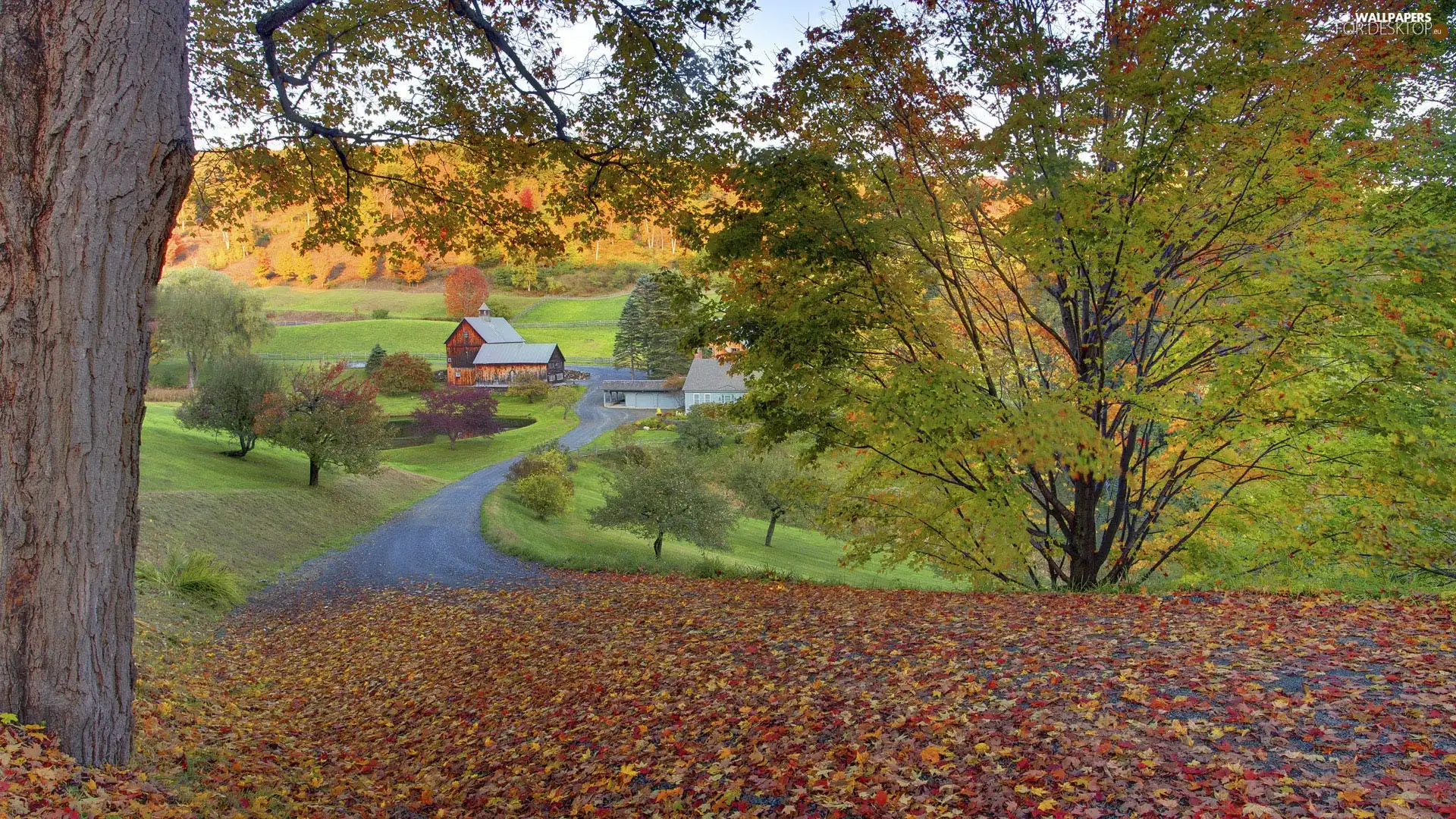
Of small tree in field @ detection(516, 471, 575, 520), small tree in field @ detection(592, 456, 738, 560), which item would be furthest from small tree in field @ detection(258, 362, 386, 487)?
small tree in field @ detection(592, 456, 738, 560)

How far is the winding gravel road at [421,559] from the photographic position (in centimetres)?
1586

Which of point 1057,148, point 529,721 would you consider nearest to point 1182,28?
point 1057,148

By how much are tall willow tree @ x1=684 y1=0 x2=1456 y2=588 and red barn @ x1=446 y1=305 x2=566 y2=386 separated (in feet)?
182

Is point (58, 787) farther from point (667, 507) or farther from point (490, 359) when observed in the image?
point (490, 359)

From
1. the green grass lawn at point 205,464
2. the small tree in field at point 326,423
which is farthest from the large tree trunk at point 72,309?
the small tree in field at point 326,423

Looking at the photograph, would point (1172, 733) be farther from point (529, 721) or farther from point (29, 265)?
point (29, 265)

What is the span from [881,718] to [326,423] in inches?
1077

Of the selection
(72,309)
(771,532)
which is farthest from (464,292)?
(72,309)

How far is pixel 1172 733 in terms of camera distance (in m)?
3.95

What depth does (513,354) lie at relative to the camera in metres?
63.3

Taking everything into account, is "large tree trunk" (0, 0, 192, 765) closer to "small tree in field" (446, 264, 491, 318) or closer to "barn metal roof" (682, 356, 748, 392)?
"barn metal roof" (682, 356, 748, 392)

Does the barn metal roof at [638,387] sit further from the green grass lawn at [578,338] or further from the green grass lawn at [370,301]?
the green grass lawn at [370,301]

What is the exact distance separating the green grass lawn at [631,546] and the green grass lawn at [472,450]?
860cm

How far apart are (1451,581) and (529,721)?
32.6ft
